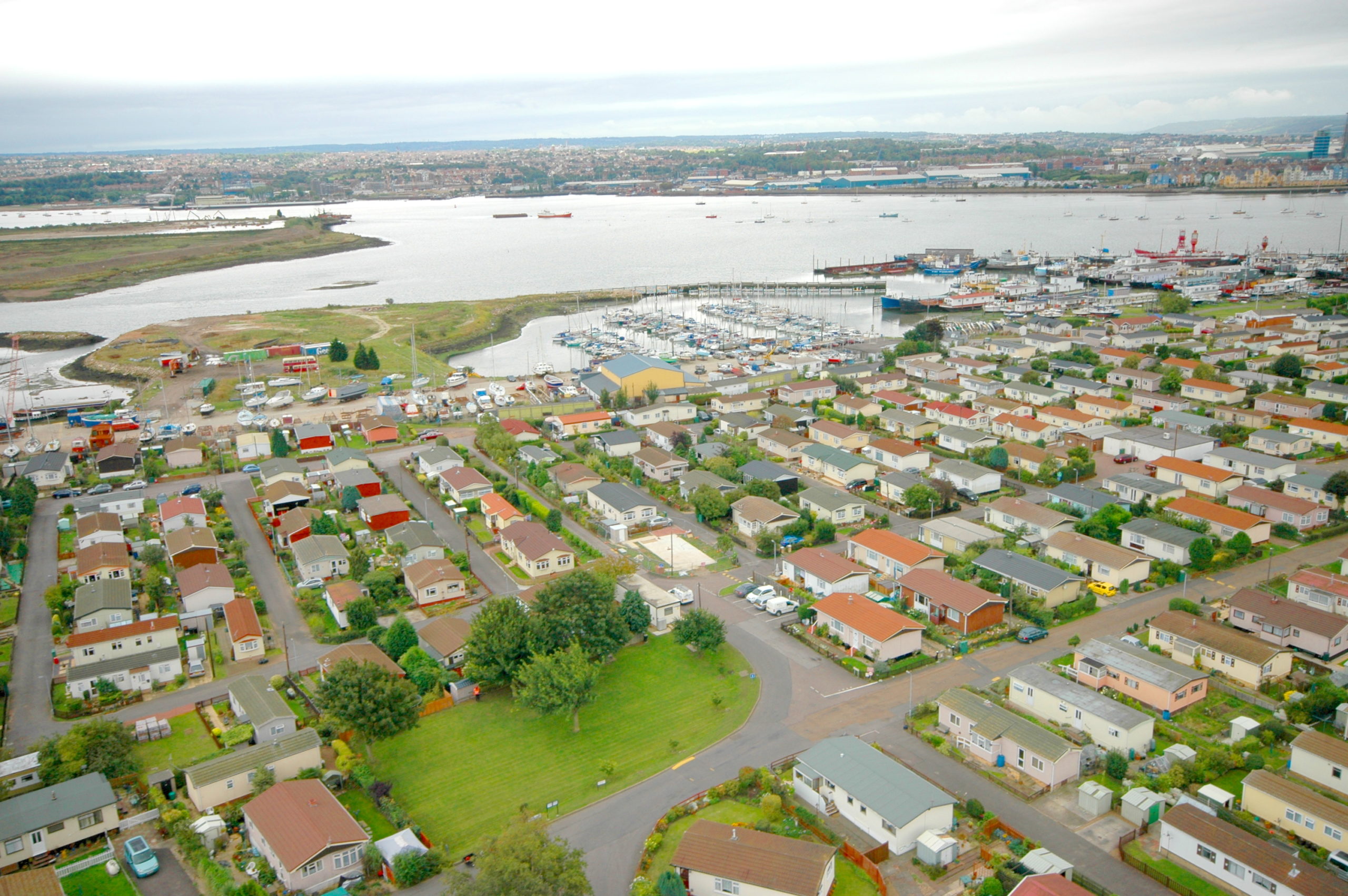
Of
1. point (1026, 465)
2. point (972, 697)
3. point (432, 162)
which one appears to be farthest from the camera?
point (432, 162)

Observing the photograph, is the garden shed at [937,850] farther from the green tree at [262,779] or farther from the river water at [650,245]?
the river water at [650,245]

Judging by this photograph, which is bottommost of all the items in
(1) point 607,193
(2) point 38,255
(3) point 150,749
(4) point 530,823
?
(3) point 150,749

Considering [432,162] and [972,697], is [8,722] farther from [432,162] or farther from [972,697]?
[432,162]

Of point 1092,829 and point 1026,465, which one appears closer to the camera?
point 1092,829

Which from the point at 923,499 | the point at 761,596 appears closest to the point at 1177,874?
the point at 761,596

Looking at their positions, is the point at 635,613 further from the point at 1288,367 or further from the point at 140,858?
the point at 1288,367

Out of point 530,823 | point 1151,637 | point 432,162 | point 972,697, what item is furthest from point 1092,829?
point 432,162

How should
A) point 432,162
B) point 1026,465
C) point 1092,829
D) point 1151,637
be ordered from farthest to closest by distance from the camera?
point 432,162, point 1026,465, point 1151,637, point 1092,829

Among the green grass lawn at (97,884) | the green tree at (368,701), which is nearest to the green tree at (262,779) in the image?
the green tree at (368,701)
